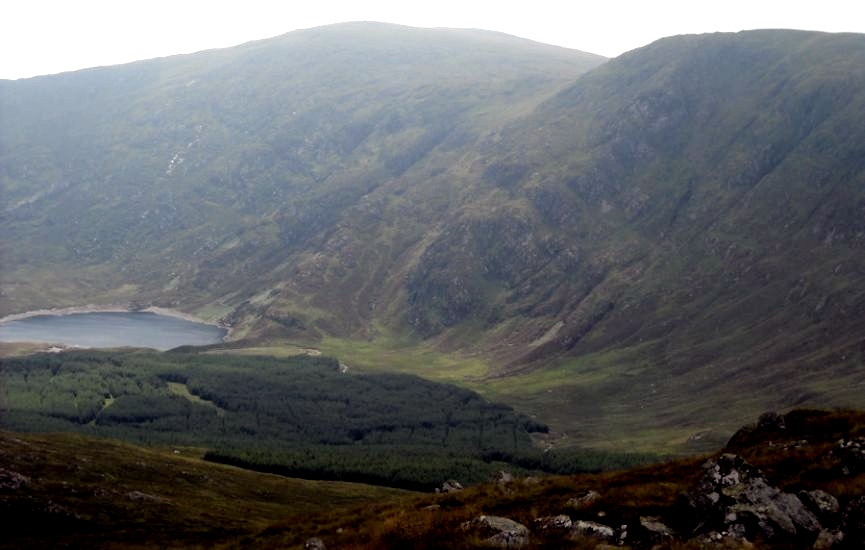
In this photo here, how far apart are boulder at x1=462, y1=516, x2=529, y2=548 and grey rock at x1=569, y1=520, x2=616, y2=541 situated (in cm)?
234

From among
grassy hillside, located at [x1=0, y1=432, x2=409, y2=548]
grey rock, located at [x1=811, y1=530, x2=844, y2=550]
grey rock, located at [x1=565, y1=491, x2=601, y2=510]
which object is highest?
grey rock, located at [x1=811, y1=530, x2=844, y2=550]

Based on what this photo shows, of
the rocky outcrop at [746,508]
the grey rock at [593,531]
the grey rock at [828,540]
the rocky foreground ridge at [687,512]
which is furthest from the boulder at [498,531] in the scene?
the grey rock at [828,540]

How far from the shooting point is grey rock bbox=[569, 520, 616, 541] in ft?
128

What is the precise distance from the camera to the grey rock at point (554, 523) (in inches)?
1635

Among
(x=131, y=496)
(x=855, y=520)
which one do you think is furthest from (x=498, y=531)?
(x=131, y=496)

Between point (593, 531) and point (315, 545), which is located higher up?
point (593, 531)

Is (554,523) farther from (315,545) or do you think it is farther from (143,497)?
(143,497)

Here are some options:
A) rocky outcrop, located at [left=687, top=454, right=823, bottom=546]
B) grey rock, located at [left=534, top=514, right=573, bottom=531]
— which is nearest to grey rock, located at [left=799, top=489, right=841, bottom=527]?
rocky outcrop, located at [left=687, top=454, right=823, bottom=546]

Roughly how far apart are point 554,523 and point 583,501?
618 centimetres

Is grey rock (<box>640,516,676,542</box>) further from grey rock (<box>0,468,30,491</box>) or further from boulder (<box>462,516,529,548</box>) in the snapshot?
grey rock (<box>0,468,30,491</box>)

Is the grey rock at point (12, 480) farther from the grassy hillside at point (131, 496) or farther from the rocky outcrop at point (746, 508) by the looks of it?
the rocky outcrop at point (746, 508)

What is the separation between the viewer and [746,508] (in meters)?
37.4

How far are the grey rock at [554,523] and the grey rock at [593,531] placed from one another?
0.69 m

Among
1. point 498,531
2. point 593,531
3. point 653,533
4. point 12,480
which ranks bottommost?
point 12,480
